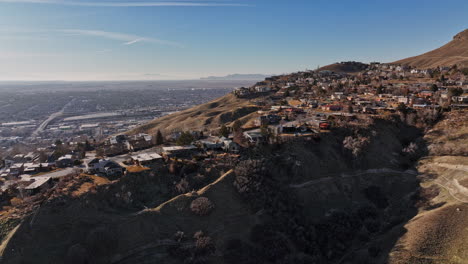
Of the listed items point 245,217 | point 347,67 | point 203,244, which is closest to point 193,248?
point 203,244

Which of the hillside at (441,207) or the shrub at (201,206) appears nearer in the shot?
the hillside at (441,207)

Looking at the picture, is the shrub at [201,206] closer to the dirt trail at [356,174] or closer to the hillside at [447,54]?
the dirt trail at [356,174]

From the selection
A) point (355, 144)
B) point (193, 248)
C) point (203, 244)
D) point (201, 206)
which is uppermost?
point (355, 144)

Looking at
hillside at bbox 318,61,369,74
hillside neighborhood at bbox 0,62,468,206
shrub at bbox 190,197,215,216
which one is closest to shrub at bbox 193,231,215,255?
shrub at bbox 190,197,215,216

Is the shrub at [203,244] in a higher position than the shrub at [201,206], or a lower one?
lower

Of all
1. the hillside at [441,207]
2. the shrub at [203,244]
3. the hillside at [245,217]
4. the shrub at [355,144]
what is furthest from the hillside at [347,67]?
the shrub at [203,244]

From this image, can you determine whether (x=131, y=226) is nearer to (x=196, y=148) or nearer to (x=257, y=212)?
(x=257, y=212)

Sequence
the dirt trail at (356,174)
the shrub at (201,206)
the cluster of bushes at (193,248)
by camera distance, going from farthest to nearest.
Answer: the dirt trail at (356,174) → the shrub at (201,206) → the cluster of bushes at (193,248)

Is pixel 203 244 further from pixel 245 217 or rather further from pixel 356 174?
pixel 356 174

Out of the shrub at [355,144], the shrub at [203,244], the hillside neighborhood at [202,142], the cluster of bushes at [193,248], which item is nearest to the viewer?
the cluster of bushes at [193,248]
